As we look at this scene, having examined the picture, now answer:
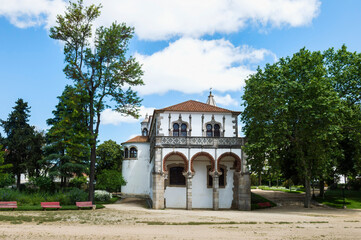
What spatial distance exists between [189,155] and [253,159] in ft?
18.8

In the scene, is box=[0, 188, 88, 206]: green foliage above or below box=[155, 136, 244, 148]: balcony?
below

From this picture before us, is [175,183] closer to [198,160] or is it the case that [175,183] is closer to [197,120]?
[198,160]

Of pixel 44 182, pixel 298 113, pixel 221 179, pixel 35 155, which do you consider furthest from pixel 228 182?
pixel 35 155

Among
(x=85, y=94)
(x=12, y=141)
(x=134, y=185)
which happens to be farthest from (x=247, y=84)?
(x=12, y=141)

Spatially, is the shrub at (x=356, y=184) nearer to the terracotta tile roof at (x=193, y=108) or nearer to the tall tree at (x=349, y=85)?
the tall tree at (x=349, y=85)

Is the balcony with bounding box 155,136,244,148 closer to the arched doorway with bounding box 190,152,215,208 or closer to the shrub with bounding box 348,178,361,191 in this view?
the arched doorway with bounding box 190,152,215,208

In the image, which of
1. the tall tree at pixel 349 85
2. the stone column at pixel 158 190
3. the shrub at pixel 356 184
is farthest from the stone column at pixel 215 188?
the shrub at pixel 356 184

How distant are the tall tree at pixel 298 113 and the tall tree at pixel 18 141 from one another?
2751cm

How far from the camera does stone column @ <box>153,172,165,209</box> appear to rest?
2739cm

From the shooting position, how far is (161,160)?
27984mm

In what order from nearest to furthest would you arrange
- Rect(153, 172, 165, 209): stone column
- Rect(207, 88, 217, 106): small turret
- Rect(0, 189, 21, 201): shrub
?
1. Rect(0, 189, 21, 201): shrub
2. Rect(153, 172, 165, 209): stone column
3. Rect(207, 88, 217, 106): small turret

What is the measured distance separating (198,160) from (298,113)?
10.8 meters

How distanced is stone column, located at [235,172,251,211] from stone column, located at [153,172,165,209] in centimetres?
696

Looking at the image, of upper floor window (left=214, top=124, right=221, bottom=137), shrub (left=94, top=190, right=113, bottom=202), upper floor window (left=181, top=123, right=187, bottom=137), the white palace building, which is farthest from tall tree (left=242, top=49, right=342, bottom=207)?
shrub (left=94, top=190, right=113, bottom=202)
